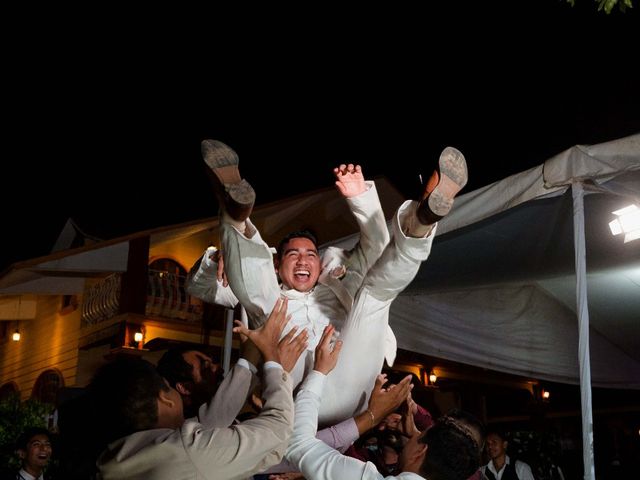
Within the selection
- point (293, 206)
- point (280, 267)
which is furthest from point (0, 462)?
point (293, 206)

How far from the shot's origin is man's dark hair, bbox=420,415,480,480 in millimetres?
2438

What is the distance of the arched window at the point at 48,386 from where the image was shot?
14016 mm

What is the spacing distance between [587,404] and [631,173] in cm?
107

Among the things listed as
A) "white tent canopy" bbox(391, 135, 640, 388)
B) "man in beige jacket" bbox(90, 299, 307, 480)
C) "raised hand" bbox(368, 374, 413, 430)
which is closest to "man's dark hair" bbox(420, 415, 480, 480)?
"raised hand" bbox(368, 374, 413, 430)

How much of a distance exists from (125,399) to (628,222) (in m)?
3.07

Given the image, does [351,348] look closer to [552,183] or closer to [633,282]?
[552,183]

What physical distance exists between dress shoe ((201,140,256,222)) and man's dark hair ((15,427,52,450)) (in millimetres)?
3858

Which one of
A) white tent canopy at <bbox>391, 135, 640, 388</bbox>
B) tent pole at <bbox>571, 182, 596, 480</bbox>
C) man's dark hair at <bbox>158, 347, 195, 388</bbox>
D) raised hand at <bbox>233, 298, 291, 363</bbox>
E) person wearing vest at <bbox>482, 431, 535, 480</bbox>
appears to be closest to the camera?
raised hand at <bbox>233, 298, 291, 363</bbox>

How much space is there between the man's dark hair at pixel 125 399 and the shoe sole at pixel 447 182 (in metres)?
1.06

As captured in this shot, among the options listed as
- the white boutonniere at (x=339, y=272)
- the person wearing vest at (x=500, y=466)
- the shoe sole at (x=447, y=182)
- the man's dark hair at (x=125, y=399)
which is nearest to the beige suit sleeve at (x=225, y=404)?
the man's dark hair at (x=125, y=399)

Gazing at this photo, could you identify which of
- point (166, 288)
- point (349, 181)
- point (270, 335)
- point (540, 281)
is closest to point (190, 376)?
point (270, 335)

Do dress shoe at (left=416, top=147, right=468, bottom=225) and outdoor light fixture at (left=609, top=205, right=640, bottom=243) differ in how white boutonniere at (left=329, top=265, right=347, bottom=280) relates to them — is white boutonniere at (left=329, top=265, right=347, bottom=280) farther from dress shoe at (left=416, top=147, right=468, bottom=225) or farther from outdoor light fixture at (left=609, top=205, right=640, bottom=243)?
outdoor light fixture at (left=609, top=205, right=640, bottom=243)

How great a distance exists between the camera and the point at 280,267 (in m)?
3.07

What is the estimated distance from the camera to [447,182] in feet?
7.93
